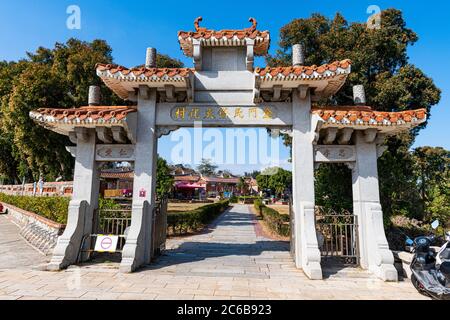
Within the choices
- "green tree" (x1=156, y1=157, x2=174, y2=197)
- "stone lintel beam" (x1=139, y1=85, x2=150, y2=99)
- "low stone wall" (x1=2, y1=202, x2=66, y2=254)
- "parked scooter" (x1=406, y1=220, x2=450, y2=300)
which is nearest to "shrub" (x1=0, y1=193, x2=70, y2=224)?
"low stone wall" (x1=2, y1=202, x2=66, y2=254)

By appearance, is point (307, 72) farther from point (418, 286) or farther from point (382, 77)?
point (382, 77)

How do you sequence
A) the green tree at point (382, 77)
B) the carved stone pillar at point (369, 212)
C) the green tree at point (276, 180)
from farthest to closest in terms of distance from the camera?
the green tree at point (276, 180)
the green tree at point (382, 77)
the carved stone pillar at point (369, 212)

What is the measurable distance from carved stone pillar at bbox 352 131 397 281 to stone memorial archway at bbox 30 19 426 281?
20mm

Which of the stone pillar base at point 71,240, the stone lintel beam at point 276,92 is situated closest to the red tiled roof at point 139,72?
the stone lintel beam at point 276,92

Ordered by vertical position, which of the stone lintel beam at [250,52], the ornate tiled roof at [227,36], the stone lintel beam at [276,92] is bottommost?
the stone lintel beam at [276,92]

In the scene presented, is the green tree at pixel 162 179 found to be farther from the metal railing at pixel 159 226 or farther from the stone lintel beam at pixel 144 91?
the stone lintel beam at pixel 144 91

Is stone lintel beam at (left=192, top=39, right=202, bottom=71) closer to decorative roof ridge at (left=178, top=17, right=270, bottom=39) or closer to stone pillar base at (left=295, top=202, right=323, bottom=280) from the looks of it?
decorative roof ridge at (left=178, top=17, right=270, bottom=39)

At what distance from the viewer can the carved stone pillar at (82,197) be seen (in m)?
5.84

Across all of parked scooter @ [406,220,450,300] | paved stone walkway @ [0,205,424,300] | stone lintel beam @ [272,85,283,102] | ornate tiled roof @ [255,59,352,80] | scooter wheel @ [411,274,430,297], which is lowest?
paved stone walkway @ [0,205,424,300]

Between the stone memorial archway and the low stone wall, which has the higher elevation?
the stone memorial archway

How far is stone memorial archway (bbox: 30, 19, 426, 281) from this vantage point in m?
5.68

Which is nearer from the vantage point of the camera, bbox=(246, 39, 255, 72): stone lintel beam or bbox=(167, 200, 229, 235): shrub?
bbox=(246, 39, 255, 72): stone lintel beam

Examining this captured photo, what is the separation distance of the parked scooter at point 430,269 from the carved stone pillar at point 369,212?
26.1 inches
